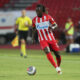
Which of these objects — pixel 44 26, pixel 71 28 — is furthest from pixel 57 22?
pixel 44 26

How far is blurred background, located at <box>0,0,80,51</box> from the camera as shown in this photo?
967 inches

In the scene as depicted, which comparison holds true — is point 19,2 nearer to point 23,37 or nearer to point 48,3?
point 48,3

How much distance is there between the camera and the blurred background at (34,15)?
24559 mm

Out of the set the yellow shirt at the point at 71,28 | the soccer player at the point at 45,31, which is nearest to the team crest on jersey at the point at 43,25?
the soccer player at the point at 45,31

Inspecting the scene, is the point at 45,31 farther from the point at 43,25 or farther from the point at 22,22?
the point at 22,22

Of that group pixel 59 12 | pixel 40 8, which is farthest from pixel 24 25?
pixel 40 8

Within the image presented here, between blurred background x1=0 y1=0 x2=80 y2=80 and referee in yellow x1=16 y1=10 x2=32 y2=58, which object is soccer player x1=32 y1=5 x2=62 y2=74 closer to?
referee in yellow x1=16 y1=10 x2=32 y2=58

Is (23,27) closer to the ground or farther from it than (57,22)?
farther from it

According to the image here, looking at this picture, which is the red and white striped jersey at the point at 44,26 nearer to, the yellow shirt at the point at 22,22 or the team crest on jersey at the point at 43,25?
the team crest on jersey at the point at 43,25

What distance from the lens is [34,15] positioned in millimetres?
27125

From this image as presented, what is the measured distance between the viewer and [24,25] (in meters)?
18.8

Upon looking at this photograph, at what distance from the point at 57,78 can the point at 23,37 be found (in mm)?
8362

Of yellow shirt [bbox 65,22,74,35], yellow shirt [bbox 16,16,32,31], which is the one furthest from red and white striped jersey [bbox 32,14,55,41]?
yellow shirt [bbox 65,22,74,35]

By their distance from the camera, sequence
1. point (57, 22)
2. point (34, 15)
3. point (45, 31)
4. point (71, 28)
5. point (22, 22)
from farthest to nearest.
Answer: point (34, 15)
point (57, 22)
point (71, 28)
point (22, 22)
point (45, 31)
